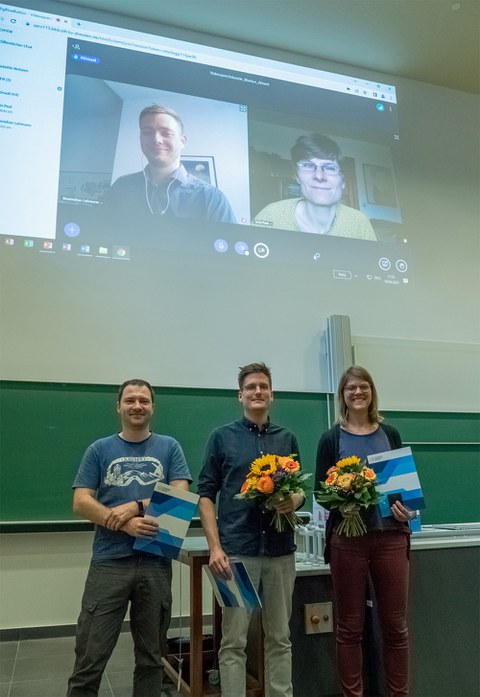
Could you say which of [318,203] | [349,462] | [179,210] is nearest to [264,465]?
[349,462]

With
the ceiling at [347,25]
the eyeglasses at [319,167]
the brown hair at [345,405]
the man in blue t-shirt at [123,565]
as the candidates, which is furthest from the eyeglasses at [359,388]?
the ceiling at [347,25]

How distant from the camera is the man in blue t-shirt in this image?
1.83 m

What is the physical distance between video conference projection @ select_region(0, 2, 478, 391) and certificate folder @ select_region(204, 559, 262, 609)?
70.4 inches

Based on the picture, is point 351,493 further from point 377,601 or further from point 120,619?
point 120,619

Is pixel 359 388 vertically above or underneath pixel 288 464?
above

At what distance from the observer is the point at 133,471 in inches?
78.0

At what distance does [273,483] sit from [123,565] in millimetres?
600

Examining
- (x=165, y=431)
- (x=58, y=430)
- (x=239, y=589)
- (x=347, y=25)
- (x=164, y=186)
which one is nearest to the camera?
(x=239, y=589)

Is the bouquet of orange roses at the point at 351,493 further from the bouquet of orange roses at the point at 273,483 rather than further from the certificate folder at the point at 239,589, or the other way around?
the certificate folder at the point at 239,589

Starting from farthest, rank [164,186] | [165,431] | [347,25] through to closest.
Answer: [347,25], [164,186], [165,431]

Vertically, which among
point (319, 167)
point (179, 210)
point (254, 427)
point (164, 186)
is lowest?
point (254, 427)

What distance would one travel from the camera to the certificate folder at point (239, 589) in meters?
1.84

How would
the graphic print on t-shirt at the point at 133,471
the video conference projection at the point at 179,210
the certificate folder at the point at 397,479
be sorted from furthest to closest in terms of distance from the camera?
1. the video conference projection at the point at 179,210
2. the certificate folder at the point at 397,479
3. the graphic print on t-shirt at the point at 133,471

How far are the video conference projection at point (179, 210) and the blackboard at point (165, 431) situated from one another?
0.45ft
